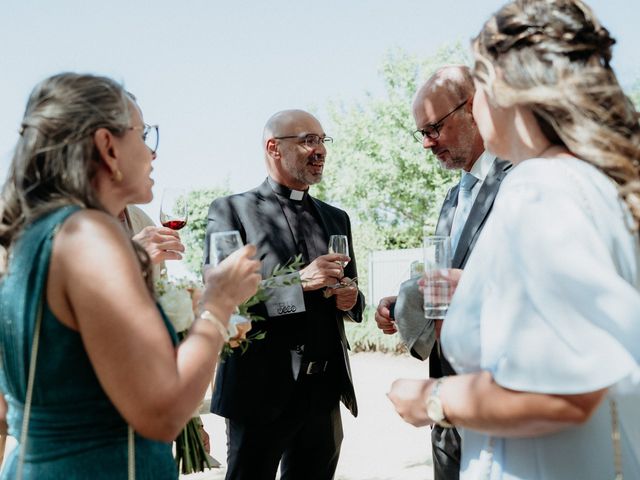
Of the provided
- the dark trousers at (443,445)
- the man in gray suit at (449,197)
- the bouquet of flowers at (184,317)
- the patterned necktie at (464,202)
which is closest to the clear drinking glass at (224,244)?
the bouquet of flowers at (184,317)

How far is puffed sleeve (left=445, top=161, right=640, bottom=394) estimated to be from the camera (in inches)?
62.0

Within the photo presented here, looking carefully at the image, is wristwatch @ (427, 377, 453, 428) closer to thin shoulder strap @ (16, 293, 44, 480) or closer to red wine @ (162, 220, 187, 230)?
thin shoulder strap @ (16, 293, 44, 480)

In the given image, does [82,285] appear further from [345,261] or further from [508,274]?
[345,261]

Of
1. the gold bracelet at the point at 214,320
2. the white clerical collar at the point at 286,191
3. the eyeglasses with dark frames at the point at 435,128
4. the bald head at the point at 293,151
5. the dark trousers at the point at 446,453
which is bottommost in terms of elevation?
the dark trousers at the point at 446,453

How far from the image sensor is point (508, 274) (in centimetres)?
167

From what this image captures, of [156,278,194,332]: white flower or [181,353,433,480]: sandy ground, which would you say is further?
[181,353,433,480]: sandy ground

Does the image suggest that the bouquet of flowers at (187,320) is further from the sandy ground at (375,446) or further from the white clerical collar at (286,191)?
the sandy ground at (375,446)

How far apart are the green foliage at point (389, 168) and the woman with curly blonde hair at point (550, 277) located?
26639 millimetres

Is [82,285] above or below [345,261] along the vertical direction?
above

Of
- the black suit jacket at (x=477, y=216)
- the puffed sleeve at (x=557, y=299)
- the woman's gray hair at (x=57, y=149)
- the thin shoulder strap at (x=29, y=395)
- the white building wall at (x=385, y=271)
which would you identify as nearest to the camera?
the puffed sleeve at (x=557, y=299)

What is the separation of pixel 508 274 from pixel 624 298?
26cm

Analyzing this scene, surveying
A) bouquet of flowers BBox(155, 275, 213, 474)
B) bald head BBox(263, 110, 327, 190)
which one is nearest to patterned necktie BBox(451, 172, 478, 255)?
bald head BBox(263, 110, 327, 190)

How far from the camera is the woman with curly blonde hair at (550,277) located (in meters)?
1.59

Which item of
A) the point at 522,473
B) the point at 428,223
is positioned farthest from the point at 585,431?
the point at 428,223
